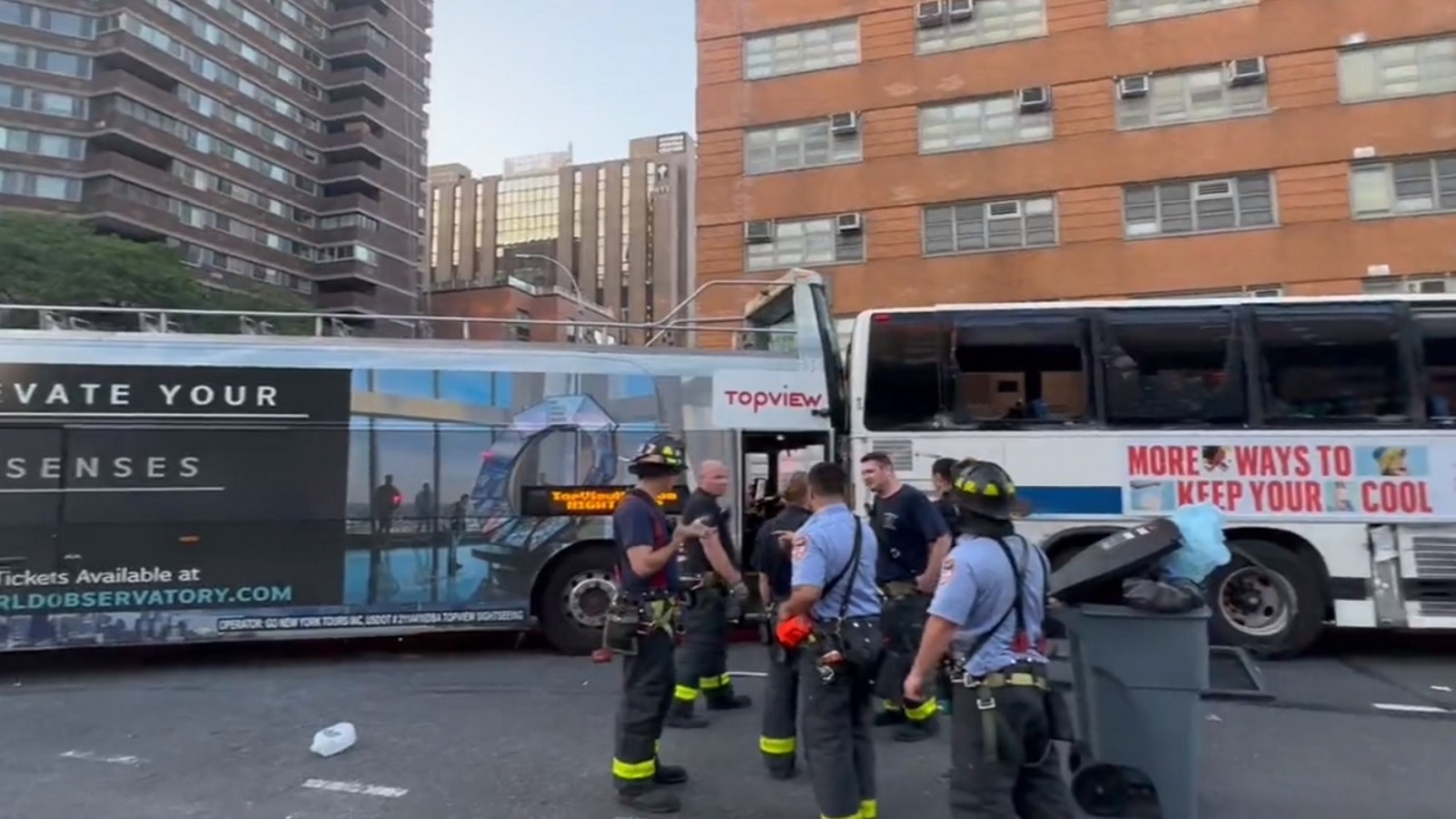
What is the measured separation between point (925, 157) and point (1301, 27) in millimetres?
8856

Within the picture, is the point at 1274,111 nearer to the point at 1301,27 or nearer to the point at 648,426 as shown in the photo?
the point at 1301,27

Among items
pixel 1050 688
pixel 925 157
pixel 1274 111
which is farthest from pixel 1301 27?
pixel 1050 688

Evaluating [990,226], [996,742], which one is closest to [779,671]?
[996,742]

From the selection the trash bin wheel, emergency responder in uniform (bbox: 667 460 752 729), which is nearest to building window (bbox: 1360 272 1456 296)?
emergency responder in uniform (bbox: 667 460 752 729)

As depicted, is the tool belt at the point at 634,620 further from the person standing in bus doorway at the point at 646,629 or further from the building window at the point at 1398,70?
the building window at the point at 1398,70

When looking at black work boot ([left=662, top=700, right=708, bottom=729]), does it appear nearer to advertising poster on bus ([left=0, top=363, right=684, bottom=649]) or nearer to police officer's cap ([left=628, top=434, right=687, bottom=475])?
police officer's cap ([left=628, top=434, right=687, bottom=475])

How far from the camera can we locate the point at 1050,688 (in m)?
3.63

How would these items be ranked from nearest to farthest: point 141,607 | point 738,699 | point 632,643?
point 632,643
point 738,699
point 141,607

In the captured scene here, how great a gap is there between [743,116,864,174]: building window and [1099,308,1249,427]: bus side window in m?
18.5

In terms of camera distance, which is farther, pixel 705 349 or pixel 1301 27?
pixel 1301 27

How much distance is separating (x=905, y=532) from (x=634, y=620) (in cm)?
193

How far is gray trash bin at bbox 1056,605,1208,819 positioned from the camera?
4109mm

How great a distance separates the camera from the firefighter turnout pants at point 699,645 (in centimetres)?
636

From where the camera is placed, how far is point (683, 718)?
20.9ft
